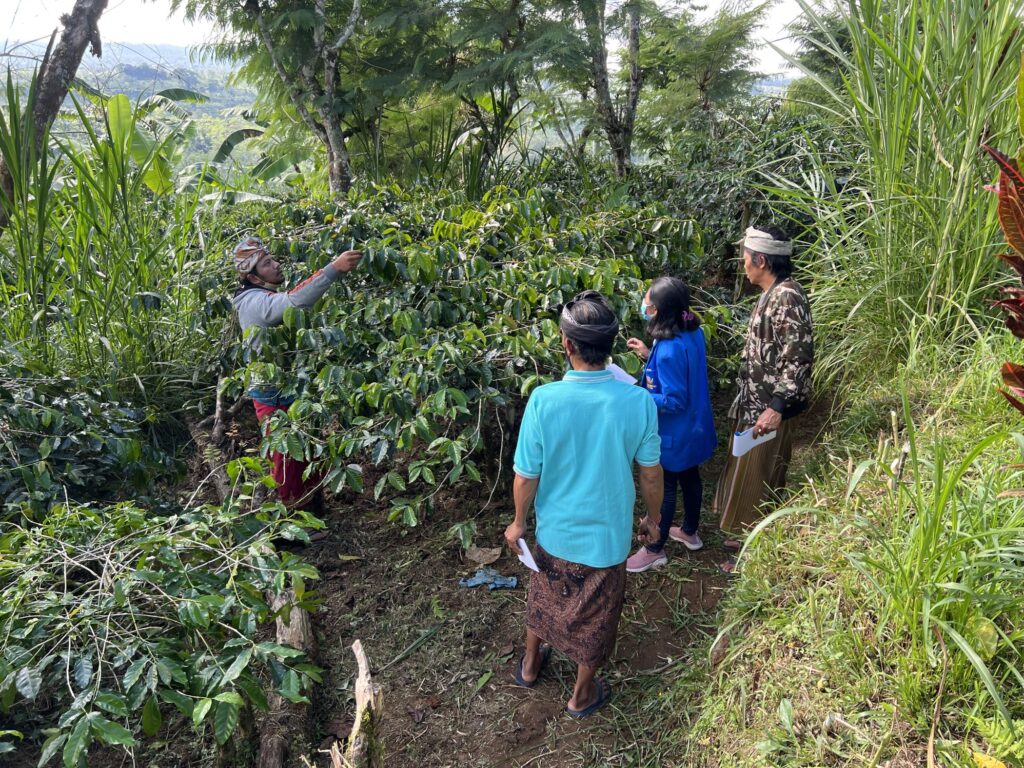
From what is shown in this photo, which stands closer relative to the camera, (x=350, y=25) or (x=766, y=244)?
(x=766, y=244)

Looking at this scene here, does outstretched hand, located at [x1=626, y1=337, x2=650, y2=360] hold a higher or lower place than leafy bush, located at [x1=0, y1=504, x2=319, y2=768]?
higher

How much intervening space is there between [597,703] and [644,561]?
29.2 inches

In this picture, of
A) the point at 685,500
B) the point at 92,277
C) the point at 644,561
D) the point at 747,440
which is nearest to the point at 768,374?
the point at 747,440

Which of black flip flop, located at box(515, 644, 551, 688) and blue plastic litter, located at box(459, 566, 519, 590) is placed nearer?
black flip flop, located at box(515, 644, 551, 688)

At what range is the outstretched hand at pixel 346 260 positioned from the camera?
3182mm

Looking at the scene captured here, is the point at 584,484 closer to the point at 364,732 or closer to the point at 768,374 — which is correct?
the point at 364,732

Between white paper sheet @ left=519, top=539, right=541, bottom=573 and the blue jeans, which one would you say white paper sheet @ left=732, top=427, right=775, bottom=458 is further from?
white paper sheet @ left=519, top=539, right=541, bottom=573

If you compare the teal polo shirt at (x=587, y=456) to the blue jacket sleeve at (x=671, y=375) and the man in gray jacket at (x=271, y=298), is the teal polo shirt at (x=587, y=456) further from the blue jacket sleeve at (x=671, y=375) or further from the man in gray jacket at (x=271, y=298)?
the man in gray jacket at (x=271, y=298)

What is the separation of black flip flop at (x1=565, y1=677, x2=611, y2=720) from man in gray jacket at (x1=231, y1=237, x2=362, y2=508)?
5.11 feet

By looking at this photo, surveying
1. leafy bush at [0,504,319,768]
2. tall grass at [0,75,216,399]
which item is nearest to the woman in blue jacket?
leafy bush at [0,504,319,768]

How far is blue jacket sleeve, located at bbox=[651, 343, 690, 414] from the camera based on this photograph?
2.63 meters

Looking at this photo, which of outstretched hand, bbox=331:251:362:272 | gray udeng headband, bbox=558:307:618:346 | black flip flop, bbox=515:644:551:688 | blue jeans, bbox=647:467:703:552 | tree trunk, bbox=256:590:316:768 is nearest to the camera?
gray udeng headband, bbox=558:307:618:346

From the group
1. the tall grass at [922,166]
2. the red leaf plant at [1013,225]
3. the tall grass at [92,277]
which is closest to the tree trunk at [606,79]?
the tall grass at [922,166]

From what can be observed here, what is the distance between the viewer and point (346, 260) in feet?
10.5
